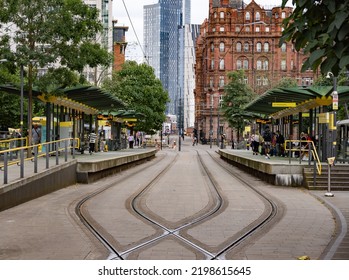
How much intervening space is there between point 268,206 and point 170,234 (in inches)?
197

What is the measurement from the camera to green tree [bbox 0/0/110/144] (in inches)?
905

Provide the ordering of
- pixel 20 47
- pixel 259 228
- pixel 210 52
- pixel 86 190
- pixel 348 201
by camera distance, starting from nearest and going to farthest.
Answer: pixel 259 228 → pixel 348 201 → pixel 86 190 → pixel 20 47 → pixel 210 52

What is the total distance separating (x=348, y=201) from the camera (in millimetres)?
15547

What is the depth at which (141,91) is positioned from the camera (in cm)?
6419

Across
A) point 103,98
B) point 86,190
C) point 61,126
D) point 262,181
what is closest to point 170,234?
point 86,190

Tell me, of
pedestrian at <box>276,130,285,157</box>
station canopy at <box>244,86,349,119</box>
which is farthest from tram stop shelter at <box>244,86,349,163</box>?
pedestrian at <box>276,130,285,157</box>

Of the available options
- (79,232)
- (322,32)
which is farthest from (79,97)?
(322,32)

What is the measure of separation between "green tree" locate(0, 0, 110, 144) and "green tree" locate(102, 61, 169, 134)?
37.9 metres

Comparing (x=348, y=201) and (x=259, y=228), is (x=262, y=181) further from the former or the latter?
(x=259, y=228)

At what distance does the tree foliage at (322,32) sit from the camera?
20.8ft

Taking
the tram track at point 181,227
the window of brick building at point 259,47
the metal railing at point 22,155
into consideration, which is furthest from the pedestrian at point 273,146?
the window of brick building at point 259,47

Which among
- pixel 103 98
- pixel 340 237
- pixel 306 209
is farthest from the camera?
pixel 103 98

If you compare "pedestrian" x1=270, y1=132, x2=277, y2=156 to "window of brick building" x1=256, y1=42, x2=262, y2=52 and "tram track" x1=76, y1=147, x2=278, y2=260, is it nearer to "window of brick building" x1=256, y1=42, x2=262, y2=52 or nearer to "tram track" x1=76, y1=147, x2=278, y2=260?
"tram track" x1=76, y1=147, x2=278, y2=260

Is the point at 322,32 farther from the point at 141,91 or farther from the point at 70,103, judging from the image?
the point at 141,91
